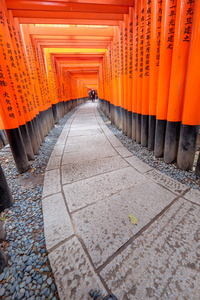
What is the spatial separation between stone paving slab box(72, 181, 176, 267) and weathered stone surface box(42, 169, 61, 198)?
653 mm

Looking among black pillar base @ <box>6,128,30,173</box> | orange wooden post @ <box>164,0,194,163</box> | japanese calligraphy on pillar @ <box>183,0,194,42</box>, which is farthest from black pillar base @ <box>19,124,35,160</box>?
japanese calligraphy on pillar @ <box>183,0,194,42</box>

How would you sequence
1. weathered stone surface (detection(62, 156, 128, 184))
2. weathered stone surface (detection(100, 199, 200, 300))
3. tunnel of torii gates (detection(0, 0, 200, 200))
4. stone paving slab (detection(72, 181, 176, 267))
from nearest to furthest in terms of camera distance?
weathered stone surface (detection(100, 199, 200, 300)), stone paving slab (detection(72, 181, 176, 267)), tunnel of torii gates (detection(0, 0, 200, 200)), weathered stone surface (detection(62, 156, 128, 184))

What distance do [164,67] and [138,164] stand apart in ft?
6.00

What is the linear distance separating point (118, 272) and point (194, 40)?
2.83m

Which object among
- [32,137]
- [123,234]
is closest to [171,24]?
[123,234]

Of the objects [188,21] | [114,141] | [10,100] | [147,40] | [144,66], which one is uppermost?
[147,40]

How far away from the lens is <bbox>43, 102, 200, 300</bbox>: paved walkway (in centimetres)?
104

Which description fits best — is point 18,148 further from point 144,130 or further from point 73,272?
point 144,130

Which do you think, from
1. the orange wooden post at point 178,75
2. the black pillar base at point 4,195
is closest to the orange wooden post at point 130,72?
the orange wooden post at point 178,75

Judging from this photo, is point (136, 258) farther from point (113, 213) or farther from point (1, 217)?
point (1, 217)

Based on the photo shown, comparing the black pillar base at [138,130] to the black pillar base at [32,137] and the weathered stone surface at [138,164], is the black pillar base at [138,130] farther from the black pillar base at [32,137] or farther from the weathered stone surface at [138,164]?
the black pillar base at [32,137]

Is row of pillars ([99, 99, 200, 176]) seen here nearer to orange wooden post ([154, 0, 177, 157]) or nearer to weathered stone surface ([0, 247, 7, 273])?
orange wooden post ([154, 0, 177, 157])

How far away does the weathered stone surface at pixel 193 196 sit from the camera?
5.67 feet

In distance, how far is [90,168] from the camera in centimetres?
272
